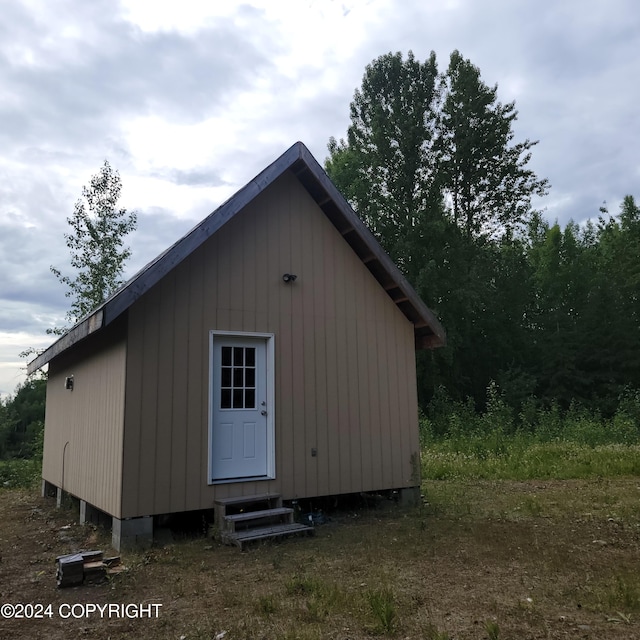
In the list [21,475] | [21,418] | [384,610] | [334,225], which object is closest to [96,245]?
[21,475]

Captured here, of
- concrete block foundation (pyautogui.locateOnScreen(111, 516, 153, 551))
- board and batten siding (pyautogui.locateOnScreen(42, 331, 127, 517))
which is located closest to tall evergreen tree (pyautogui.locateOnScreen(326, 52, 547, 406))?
board and batten siding (pyautogui.locateOnScreen(42, 331, 127, 517))

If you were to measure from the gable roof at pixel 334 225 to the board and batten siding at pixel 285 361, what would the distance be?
0.18 m

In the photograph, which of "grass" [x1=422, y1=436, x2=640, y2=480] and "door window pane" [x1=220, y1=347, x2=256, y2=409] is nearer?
"door window pane" [x1=220, y1=347, x2=256, y2=409]

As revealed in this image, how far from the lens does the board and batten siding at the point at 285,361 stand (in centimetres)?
582

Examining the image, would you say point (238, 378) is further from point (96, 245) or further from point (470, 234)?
point (470, 234)

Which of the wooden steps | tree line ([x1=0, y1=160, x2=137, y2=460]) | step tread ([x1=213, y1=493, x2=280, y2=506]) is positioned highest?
tree line ([x1=0, y1=160, x2=137, y2=460])

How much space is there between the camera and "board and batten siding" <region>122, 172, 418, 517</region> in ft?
19.1

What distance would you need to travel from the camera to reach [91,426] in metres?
6.94

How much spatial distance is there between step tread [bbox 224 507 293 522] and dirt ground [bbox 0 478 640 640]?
0.33 meters

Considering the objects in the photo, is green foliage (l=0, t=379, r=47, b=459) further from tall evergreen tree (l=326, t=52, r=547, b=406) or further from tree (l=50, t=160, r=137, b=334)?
tall evergreen tree (l=326, t=52, r=547, b=406)

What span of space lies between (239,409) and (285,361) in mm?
839

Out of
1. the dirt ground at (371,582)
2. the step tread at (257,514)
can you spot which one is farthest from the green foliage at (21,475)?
the step tread at (257,514)

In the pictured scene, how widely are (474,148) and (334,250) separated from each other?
17.5 meters

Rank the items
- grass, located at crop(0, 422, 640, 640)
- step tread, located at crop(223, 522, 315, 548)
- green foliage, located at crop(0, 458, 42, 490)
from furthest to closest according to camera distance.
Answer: green foliage, located at crop(0, 458, 42, 490) → step tread, located at crop(223, 522, 315, 548) → grass, located at crop(0, 422, 640, 640)
